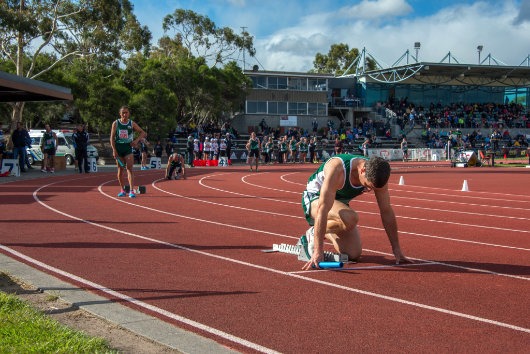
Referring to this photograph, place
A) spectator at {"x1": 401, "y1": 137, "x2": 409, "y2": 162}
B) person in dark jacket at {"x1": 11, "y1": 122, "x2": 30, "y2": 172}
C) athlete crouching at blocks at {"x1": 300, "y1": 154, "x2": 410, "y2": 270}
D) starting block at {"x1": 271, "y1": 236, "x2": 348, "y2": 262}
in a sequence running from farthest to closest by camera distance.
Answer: spectator at {"x1": 401, "y1": 137, "x2": 409, "y2": 162} → person in dark jacket at {"x1": 11, "y1": 122, "x2": 30, "y2": 172} → starting block at {"x1": 271, "y1": 236, "x2": 348, "y2": 262} → athlete crouching at blocks at {"x1": 300, "y1": 154, "x2": 410, "y2": 270}

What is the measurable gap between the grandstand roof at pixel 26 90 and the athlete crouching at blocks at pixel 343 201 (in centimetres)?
1574

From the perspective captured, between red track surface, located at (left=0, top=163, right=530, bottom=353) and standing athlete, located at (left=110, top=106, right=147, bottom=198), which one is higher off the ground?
standing athlete, located at (left=110, top=106, right=147, bottom=198)

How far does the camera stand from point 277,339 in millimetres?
4500

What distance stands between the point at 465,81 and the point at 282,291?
228ft

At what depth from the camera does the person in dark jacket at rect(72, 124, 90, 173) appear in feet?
85.9

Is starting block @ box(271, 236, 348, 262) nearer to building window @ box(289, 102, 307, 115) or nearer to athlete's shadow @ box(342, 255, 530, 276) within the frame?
athlete's shadow @ box(342, 255, 530, 276)

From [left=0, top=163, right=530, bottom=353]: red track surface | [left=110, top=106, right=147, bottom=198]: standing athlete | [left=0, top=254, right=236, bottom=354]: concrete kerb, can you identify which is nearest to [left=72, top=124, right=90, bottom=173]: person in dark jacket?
[left=110, top=106, right=147, bottom=198]: standing athlete

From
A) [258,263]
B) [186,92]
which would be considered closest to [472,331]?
[258,263]

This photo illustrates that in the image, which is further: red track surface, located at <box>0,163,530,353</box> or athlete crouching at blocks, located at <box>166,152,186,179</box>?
athlete crouching at blocks, located at <box>166,152,186,179</box>

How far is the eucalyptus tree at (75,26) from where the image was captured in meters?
34.2

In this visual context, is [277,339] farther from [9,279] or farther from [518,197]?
[518,197]

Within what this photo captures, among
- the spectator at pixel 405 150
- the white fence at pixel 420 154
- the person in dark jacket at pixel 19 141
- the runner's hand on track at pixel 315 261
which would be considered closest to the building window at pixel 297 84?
the white fence at pixel 420 154

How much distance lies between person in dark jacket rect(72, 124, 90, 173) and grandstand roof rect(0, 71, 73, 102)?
146 cm

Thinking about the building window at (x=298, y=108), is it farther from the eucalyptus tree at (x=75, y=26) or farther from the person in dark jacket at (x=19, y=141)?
the person in dark jacket at (x=19, y=141)
